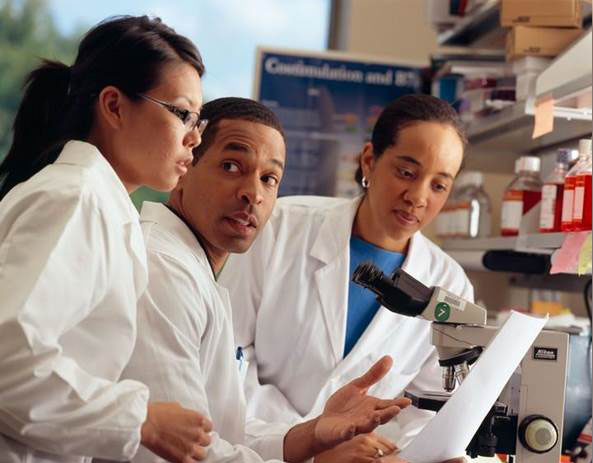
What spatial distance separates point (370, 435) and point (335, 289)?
0.68 metres

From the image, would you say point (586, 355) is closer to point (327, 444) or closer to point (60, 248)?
point (327, 444)

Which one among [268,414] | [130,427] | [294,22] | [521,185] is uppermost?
[294,22]

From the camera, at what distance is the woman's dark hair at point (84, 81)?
1.37m

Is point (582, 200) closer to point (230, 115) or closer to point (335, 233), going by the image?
point (335, 233)

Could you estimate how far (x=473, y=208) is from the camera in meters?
3.09

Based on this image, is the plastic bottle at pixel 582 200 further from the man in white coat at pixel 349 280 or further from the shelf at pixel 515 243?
the man in white coat at pixel 349 280

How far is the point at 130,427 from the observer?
1100mm

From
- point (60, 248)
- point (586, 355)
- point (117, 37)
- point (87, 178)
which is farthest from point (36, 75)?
point (586, 355)

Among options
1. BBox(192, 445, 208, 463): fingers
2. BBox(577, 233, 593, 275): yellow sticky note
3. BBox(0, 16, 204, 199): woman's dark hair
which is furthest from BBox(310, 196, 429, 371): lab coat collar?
BBox(192, 445, 208, 463): fingers

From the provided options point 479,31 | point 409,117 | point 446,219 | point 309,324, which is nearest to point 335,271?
point 309,324

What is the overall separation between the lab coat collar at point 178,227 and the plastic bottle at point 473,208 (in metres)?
1.70

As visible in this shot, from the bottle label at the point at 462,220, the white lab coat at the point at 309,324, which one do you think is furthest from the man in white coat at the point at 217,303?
the bottle label at the point at 462,220

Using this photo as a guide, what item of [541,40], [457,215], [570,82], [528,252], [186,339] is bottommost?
[186,339]

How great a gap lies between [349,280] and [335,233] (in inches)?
4.9
